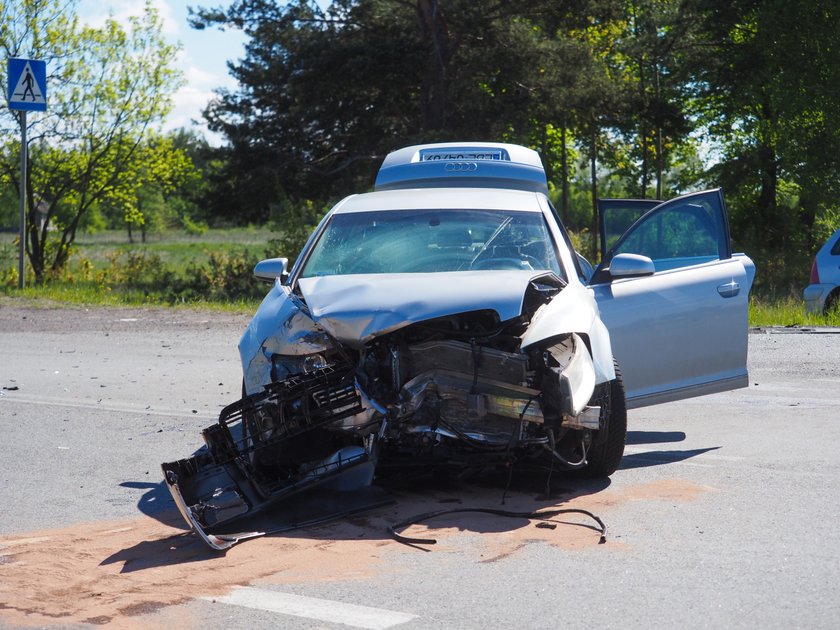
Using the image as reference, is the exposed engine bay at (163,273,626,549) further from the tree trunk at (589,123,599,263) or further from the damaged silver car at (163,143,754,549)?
the tree trunk at (589,123,599,263)

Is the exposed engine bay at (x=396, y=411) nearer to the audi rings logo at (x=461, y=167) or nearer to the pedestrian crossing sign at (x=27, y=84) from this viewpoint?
the audi rings logo at (x=461, y=167)

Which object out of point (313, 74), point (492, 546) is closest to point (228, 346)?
point (492, 546)

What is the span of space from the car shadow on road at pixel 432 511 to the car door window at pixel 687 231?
225 centimetres

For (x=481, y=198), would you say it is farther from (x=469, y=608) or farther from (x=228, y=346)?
(x=228, y=346)

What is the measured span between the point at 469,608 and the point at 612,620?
548 millimetres

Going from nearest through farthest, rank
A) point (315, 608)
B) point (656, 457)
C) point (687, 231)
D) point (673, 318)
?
point (315, 608) < point (656, 457) < point (673, 318) < point (687, 231)

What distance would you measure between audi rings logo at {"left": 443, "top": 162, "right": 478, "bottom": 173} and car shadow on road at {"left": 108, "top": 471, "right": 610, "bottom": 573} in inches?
156

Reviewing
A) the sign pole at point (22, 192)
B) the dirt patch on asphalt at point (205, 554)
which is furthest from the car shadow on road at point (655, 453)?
the sign pole at point (22, 192)

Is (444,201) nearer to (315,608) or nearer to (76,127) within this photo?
(315,608)

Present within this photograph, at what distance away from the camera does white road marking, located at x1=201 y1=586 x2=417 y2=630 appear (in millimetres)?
3922

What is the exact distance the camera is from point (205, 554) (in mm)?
4953

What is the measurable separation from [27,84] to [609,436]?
17.2m

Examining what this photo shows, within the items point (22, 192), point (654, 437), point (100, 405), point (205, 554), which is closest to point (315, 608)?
point (205, 554)

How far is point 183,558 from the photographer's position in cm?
490
